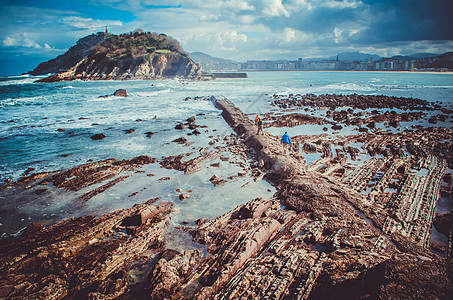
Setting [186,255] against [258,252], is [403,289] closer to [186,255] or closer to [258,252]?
[258,252]

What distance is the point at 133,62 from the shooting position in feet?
298

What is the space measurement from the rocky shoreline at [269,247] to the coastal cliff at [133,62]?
8389cm

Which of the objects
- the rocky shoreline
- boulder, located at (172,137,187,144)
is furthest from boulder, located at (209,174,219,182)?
boulder, located at (172,137,187,144)

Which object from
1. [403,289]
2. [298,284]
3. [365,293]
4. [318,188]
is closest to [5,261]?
[298,284]

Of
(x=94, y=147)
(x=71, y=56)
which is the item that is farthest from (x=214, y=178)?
(x=71, y=56)

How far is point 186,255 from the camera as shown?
568cm

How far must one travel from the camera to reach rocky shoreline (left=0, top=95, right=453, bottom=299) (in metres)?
4.34

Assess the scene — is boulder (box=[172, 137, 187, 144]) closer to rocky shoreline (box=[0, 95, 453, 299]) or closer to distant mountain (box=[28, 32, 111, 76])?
rocky shoreline (box=[0, 95, 453, 299])

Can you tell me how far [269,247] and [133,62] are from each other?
99423 millimetres

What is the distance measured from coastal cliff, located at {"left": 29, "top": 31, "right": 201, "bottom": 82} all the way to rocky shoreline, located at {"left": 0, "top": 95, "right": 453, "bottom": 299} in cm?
8389

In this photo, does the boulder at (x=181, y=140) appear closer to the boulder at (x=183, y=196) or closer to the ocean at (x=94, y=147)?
the ocean at (x=94, y=147)

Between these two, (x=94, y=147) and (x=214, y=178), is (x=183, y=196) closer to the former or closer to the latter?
(x=214, y=178)

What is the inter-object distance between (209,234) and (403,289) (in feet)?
14.1

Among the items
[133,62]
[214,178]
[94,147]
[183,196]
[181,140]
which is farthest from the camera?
[133,62]
